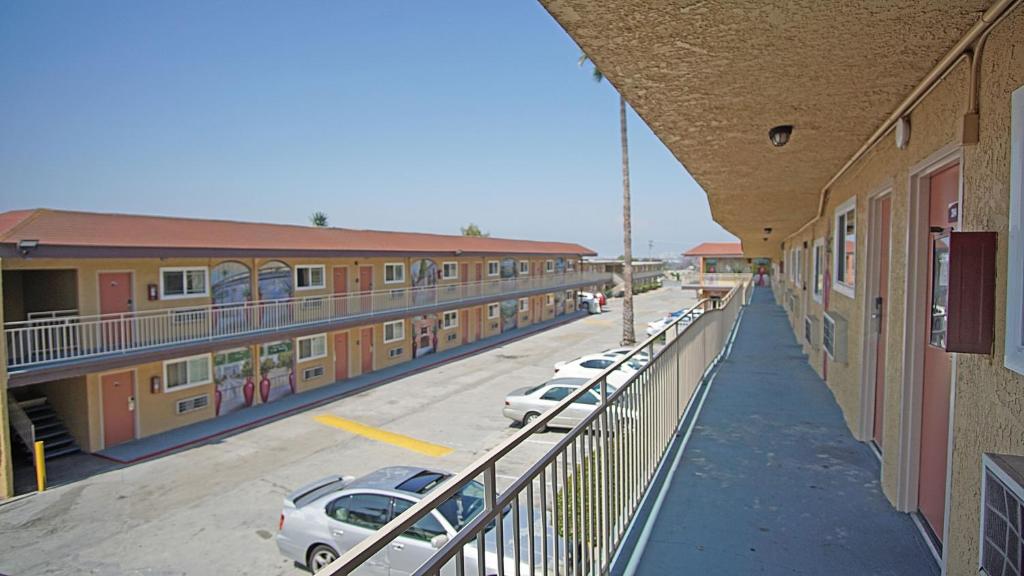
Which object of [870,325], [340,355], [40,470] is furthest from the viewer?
[340,355]

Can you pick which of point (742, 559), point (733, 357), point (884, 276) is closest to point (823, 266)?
point (733, 357)

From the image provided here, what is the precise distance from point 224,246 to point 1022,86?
60.4 feet

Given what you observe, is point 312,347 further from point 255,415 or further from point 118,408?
point 118,408

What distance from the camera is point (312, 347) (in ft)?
69.5

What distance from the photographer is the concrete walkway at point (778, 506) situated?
10.3ft

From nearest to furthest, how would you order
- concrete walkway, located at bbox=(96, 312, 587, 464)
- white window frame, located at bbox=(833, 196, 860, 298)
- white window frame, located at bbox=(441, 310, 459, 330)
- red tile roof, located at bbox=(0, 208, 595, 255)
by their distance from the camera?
white window frame, located at bbox=(833, 196, 860, 298)
red tile roof, located at bbox=(0, 208, 595, 255)
concrete walkway, located at bbox=(96, 312, 587, 464)
white window frame, located at bbox=(441, 310, 459, 330)

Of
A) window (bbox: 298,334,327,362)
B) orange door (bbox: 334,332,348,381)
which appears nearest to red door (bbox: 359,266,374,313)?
orange door (bbox: 334,332,348,381)

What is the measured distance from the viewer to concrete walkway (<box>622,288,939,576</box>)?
3.13 metres

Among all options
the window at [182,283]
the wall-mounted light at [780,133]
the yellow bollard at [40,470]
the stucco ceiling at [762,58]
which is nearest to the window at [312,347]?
the window at [182,283]

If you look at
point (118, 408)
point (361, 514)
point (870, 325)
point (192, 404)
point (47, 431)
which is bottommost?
point (47, 431)

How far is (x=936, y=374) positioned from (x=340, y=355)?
21.7m

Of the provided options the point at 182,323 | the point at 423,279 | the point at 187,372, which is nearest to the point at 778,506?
the point at 182,323

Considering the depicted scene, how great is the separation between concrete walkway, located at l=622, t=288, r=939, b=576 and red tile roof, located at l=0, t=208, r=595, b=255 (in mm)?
14772

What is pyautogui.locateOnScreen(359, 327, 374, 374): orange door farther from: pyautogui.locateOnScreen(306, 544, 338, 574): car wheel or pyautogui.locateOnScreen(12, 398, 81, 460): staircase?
pyautogui.locateOnScreen(306, 544, 338, 574): car wheel
